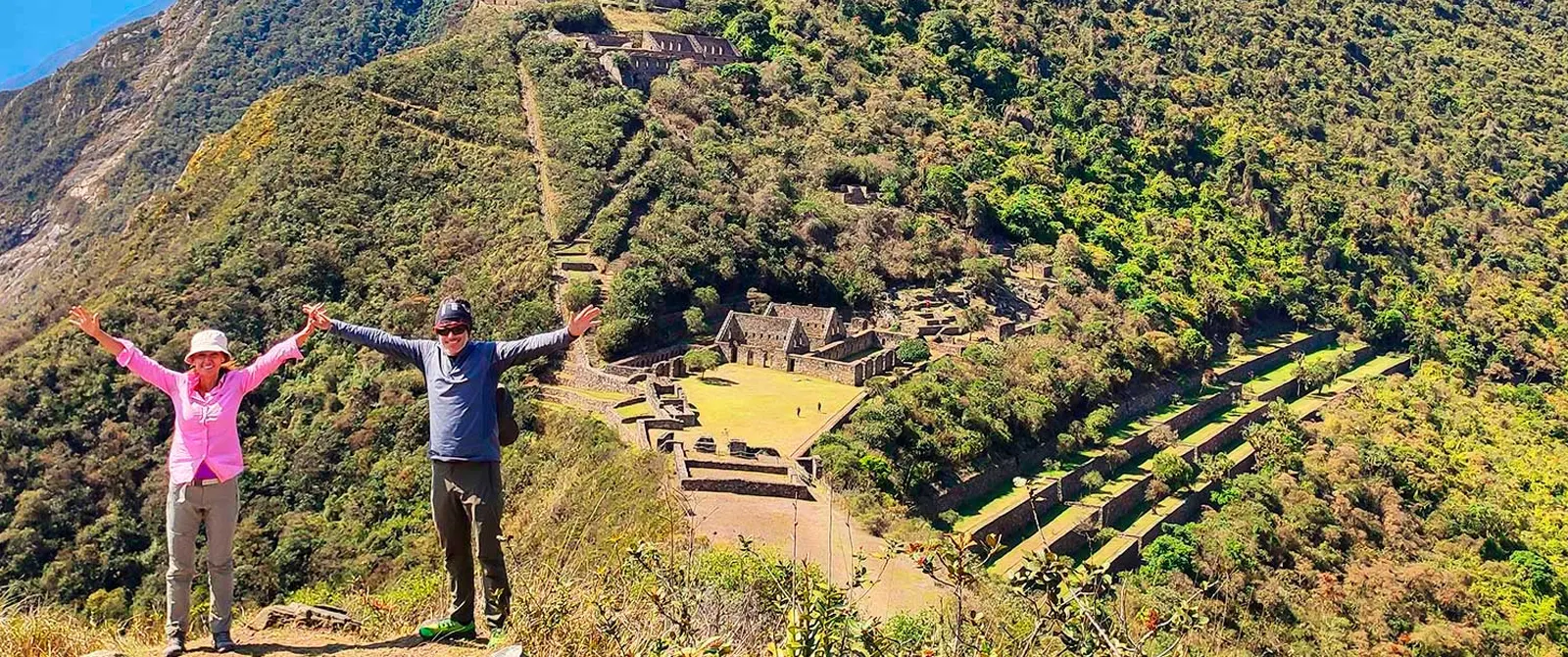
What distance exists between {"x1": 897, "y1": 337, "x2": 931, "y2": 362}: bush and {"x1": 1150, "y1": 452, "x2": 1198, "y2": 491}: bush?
6293 millimetres

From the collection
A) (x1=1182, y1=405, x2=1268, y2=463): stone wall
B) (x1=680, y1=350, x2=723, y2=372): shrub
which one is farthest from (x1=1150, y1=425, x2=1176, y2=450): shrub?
(x1=680, y1=350, x2=723, y2=372): shrub

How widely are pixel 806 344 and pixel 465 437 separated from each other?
23402mm

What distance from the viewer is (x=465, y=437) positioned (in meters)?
6.16

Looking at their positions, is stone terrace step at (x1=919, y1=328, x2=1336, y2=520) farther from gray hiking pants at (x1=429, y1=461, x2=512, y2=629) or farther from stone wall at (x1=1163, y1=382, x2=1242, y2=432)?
gray hiking pants at (x1=429, y1=461, x2=512, y2=629)

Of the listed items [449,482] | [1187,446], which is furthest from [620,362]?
[449,482]

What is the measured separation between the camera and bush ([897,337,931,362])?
97.0 ft

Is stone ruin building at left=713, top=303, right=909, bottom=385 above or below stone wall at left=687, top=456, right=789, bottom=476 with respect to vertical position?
below

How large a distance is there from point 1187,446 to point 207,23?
78.9 m

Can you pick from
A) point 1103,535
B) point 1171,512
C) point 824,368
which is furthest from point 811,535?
point 1171,512

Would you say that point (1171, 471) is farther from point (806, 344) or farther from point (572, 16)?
point (572, 16)

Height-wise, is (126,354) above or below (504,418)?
above

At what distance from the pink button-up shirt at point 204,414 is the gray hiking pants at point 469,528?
3.39 feet

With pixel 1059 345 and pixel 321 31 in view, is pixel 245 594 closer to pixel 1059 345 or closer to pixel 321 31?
pixel 1059 345

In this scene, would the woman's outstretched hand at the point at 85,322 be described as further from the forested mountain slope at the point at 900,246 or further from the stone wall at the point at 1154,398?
the stone wall at the point at 1154,398
